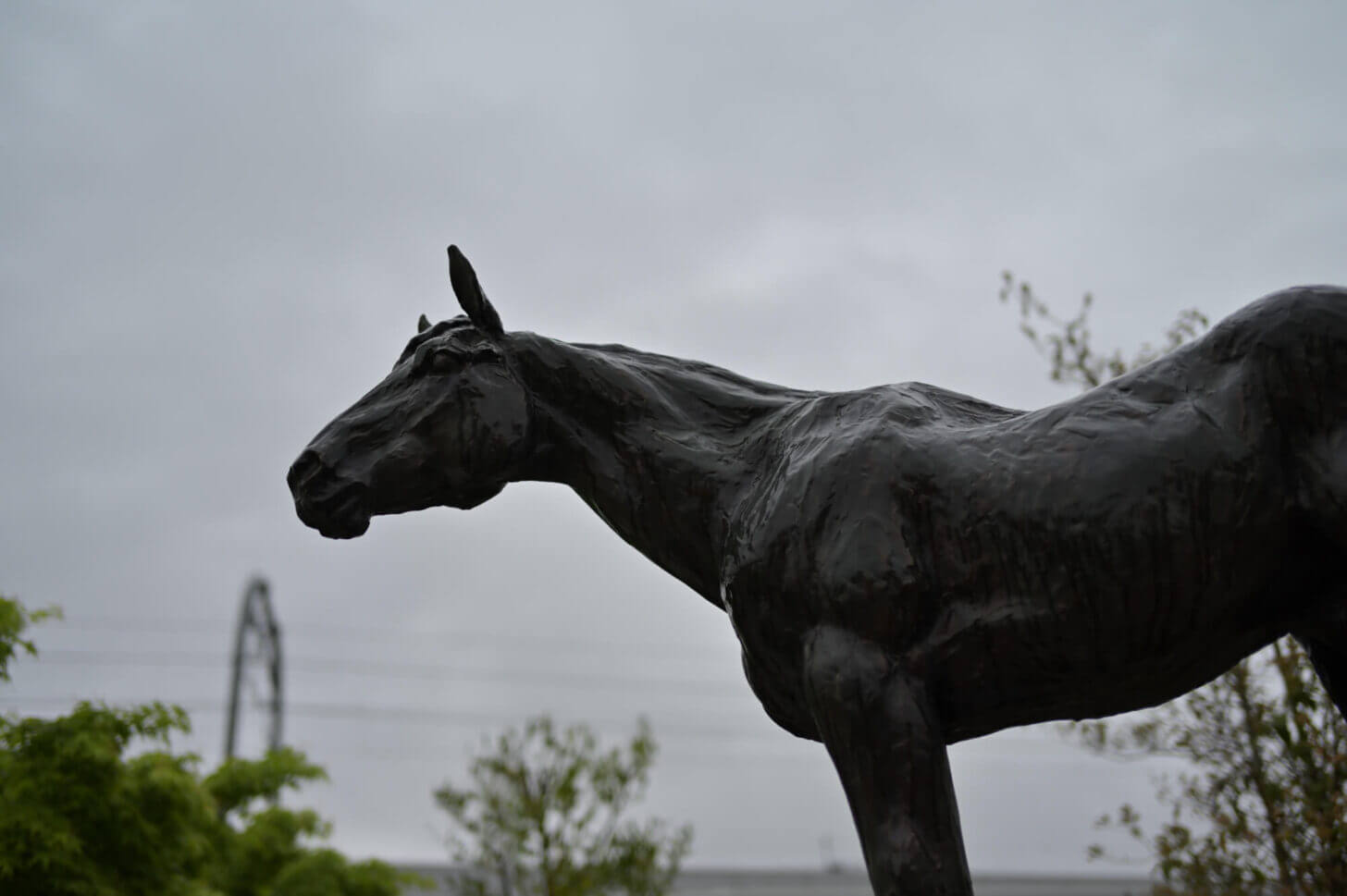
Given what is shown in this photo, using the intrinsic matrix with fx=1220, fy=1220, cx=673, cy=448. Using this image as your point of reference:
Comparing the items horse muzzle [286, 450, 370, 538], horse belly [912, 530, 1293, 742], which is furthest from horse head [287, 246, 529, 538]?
horse belly [912, 530, 1293, 742]

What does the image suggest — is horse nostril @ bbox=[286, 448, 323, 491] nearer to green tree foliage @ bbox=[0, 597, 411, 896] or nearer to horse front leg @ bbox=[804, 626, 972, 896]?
horse front leg @ bbox=[804, 626, 972, 896]

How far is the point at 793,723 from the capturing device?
3.21 m

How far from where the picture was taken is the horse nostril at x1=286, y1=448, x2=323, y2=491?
131 inches

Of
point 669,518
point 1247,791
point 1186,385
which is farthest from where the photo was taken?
point 1247,791

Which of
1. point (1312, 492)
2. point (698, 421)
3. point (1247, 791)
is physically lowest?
point (1247, 791)

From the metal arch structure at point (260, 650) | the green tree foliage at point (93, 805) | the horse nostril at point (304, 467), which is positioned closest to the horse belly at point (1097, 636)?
the horse nostril at point (304, 467)

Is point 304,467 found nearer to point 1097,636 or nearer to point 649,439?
point 649,439

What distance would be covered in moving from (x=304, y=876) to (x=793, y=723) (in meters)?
10.8

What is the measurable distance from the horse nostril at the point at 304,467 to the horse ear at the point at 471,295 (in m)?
0.59

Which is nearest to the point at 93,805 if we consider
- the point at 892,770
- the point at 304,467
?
the point at 304,467

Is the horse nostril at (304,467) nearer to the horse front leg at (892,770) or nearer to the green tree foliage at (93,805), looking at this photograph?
the horse front leg at (892,770)

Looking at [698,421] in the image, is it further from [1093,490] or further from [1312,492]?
[1312,492]

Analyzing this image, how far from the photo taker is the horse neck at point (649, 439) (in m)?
3.38

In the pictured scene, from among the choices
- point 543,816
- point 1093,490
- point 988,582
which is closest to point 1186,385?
point 1093,490
